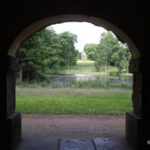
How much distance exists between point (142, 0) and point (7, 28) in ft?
6.71

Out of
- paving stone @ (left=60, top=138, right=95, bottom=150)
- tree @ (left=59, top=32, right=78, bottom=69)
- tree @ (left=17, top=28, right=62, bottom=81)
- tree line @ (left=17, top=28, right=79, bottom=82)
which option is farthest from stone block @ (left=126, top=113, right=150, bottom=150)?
tree @ (left=59, top=32, right=78, bottom=69)

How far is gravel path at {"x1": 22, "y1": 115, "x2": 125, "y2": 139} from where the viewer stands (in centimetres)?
541

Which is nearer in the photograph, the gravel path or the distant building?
the gravel path

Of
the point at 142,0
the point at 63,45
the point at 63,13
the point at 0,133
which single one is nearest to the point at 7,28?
the point at 63,13

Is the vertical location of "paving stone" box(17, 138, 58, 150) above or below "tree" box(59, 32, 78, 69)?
below

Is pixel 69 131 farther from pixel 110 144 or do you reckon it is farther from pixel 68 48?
pixel 68 48

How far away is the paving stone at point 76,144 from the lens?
3.87 metres

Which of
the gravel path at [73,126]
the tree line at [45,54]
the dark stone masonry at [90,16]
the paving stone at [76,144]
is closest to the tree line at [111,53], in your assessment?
the tree line at [45,54]

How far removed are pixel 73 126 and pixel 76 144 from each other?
234 centimetres

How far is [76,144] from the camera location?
160 inches

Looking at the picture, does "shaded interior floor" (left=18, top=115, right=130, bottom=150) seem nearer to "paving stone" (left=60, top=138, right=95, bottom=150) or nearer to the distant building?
"paving stone" (left=60, top=138, right=95, bottom=150)

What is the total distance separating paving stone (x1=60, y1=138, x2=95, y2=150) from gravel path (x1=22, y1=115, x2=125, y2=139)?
0.87m

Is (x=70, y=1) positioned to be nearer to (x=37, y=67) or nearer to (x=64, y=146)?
(x=64, y=146)

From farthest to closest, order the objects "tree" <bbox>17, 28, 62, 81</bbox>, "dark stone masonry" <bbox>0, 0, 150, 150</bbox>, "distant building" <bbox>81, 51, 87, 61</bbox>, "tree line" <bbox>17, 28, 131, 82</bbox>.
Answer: "distant building" <bbox>81, 51, 87, 61</bbox> → "tree line" <bbox>17, 28, 131, 82</bbox> → "tree" <bbox>17, 28, 62, 81</bbox> → "dark stone masonry" <bbox>0, 0, 150, 150</bbox>
